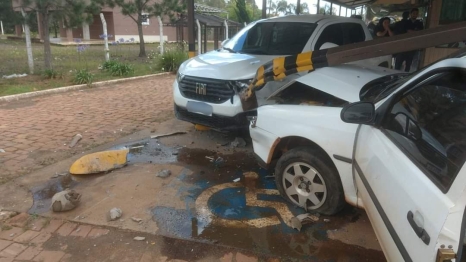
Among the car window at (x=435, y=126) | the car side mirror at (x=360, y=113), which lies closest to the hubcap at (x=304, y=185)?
the car side mirror at (x=360, y=113)

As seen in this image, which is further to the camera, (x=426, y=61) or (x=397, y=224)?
(x=426, y=61)

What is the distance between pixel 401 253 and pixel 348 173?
127cm

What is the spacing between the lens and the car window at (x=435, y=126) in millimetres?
1827

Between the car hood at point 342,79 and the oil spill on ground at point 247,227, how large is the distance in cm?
118

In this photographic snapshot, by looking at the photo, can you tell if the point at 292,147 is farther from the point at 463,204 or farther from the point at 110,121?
the point at 110,121

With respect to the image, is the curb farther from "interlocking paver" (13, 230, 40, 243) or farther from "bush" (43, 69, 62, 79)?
"interlocking paver" (13, 230, 40, 243)

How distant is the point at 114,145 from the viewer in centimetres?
571

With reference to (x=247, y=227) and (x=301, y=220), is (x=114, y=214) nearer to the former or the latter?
(x=247, y=227)

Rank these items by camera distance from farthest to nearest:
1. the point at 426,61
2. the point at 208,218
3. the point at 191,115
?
the point at 426,61 < the point at 191,115 < the point at 208,218

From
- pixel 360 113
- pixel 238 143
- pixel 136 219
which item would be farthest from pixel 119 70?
pixel 360 113

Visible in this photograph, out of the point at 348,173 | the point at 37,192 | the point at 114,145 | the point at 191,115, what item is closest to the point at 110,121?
the point at 114,145

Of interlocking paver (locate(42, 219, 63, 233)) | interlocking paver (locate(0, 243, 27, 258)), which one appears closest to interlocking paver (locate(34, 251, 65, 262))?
interlocking paver (locate(0, 243, 27, 258))

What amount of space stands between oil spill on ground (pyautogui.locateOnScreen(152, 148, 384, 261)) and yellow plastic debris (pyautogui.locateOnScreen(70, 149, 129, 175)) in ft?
3.06

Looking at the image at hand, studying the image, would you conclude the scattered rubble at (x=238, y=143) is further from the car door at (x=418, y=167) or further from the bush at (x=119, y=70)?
the bush at (x=119, y=70)
